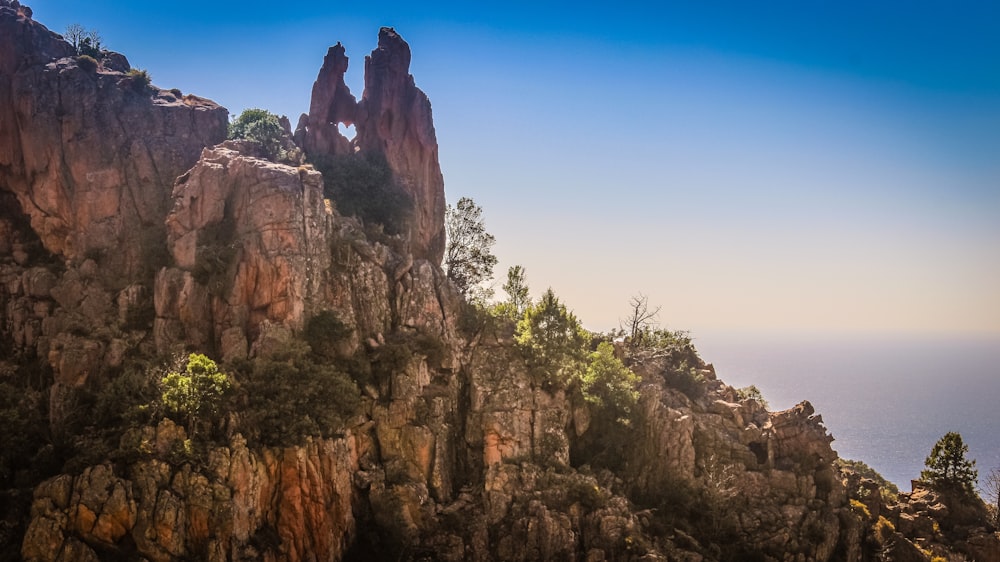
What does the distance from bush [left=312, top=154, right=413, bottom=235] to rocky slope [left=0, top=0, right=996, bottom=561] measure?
2.54 m

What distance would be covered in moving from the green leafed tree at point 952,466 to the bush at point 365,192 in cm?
5893

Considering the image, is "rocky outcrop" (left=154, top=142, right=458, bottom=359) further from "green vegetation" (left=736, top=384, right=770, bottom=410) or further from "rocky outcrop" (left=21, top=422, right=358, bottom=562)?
"green vegetation" (left=736, top=384, right=770, bottom=410)

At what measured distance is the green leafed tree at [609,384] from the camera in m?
59.7

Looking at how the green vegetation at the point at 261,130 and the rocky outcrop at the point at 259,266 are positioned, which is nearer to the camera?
the rocky outcrop at the point at 259,266

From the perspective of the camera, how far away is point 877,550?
5572 centimetres

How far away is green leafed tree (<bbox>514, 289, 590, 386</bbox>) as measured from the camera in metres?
59.1

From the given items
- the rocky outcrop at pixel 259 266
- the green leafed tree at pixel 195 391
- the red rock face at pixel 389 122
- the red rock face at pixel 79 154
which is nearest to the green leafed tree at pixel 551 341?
the rocky outcrop at pixel 259 266

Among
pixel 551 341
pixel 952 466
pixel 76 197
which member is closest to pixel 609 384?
pixel 551 341

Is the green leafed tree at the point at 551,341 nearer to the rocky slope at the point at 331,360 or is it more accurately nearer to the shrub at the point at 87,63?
the rocky slope at the point at 331,360

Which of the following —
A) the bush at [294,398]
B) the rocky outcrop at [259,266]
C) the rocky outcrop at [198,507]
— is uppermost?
the rocky outcrop at [259,266]

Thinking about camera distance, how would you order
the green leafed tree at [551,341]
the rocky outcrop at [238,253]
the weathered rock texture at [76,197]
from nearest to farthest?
the weathered rock texture at [76,197], the rocky outcrop at [238,253], the green leafed tree at [551,341]

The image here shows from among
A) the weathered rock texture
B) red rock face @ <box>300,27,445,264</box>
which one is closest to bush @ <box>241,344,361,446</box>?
the weathered rock texture

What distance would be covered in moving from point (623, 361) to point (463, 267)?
22.4 meters

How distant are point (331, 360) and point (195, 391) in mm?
11421
